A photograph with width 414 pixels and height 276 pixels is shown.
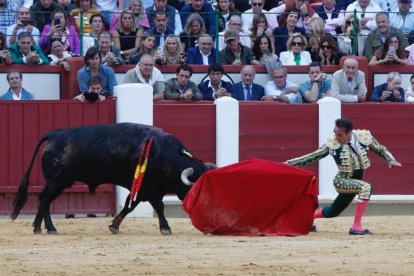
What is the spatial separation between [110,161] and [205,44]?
3347 millimetres

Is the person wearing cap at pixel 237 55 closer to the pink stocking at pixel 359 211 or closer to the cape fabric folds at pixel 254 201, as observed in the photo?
the cape fabric folds at pixel 254 201

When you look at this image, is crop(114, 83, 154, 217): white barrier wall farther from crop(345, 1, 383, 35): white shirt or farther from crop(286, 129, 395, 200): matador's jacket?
crop(286, 129, 395, 200): matador's jacket

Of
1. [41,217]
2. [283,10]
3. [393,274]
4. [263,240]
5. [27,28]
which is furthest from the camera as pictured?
[283,10]

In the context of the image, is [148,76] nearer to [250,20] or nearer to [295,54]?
[250,20]

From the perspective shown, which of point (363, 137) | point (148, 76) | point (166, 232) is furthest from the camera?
point (148, 76)

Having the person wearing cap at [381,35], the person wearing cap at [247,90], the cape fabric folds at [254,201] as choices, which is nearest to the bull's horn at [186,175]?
the cape fabric folds at [254,201]

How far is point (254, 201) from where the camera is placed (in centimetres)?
1201

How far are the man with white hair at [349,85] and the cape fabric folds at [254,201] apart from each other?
10.8 feet

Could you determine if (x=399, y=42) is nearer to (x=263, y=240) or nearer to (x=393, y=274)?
(x=263, y=240)

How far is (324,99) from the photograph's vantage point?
15.1 meters

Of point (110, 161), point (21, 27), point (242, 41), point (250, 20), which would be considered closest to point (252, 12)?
point (250, 20)

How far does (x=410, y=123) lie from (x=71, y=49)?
3772 millimetres

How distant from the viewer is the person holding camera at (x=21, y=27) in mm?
15078

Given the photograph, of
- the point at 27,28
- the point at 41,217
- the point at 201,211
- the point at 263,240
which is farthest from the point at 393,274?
the point at 27,28
